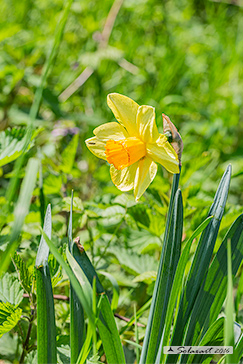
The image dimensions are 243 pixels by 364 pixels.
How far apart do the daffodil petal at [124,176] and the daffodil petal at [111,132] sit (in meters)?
0.07

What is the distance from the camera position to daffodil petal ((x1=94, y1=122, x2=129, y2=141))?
76 centimetres

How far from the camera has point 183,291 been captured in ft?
2.33

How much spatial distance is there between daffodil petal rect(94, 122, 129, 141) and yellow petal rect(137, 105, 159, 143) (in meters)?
0.06

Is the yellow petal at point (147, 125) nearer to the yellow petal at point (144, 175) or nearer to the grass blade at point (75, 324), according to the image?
the yellow petal at point (144, 175)

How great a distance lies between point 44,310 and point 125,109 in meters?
0.43

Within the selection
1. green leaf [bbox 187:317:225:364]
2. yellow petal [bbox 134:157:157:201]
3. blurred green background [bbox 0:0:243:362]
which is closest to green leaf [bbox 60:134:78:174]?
blurred green background [bbox 0:0:243:362]

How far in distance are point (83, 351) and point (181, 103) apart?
1.77 m

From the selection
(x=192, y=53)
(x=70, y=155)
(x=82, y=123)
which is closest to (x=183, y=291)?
(x=70, y=155)

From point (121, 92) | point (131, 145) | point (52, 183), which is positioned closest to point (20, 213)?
point (131, 145)

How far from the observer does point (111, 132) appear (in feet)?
2.52

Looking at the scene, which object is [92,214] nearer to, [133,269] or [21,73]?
[133,269]

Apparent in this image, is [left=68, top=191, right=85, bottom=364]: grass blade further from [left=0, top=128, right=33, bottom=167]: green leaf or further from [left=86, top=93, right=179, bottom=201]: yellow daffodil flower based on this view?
[left=0, top=128, right=33, bottom=167]: green leaf

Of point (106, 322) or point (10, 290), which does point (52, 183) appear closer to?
point (10, 290)

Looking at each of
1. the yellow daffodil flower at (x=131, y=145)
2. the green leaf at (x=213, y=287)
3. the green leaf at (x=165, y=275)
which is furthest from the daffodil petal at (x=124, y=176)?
the green leaf at (x=213, y=287)
